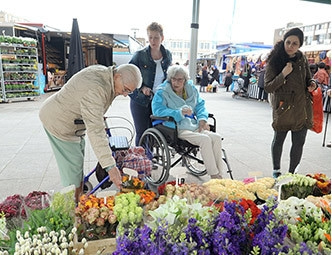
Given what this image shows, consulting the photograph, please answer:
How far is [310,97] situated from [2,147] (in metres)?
4.25

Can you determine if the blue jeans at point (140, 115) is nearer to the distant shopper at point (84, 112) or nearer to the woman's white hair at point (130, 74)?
the distant shopper at point (84, 112)

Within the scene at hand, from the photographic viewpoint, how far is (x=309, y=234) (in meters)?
1.32

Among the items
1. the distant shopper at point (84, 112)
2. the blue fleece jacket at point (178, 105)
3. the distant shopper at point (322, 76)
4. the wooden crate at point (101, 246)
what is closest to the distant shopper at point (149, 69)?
the blue fleece jacket at point (178, 105)

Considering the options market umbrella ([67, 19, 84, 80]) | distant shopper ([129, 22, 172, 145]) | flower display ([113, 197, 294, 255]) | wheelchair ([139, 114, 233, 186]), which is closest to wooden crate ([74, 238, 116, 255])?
flower display ([113, 197, 294, 255])

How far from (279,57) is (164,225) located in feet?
7.35

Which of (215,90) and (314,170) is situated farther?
(215,90)

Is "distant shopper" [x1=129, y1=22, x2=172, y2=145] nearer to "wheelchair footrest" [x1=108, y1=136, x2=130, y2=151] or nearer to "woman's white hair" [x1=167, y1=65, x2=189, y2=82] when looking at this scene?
"woman's white hair" [x1=167, y1=65, x2=189, y2=82]

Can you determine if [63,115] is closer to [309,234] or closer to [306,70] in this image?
[309,234]

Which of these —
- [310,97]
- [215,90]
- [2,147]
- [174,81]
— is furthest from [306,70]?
[215,90]

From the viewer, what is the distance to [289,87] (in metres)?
2.78

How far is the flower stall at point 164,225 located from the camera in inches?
41.6

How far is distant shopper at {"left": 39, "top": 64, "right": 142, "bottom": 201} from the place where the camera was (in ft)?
5.83

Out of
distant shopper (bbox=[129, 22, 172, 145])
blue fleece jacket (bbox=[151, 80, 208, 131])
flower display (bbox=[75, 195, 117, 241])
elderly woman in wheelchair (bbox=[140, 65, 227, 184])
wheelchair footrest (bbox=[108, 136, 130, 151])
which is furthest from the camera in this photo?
distant shopper (bbox=[129, 22, 172, 145])

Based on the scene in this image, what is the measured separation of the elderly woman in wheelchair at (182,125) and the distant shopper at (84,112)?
0.86 meters
